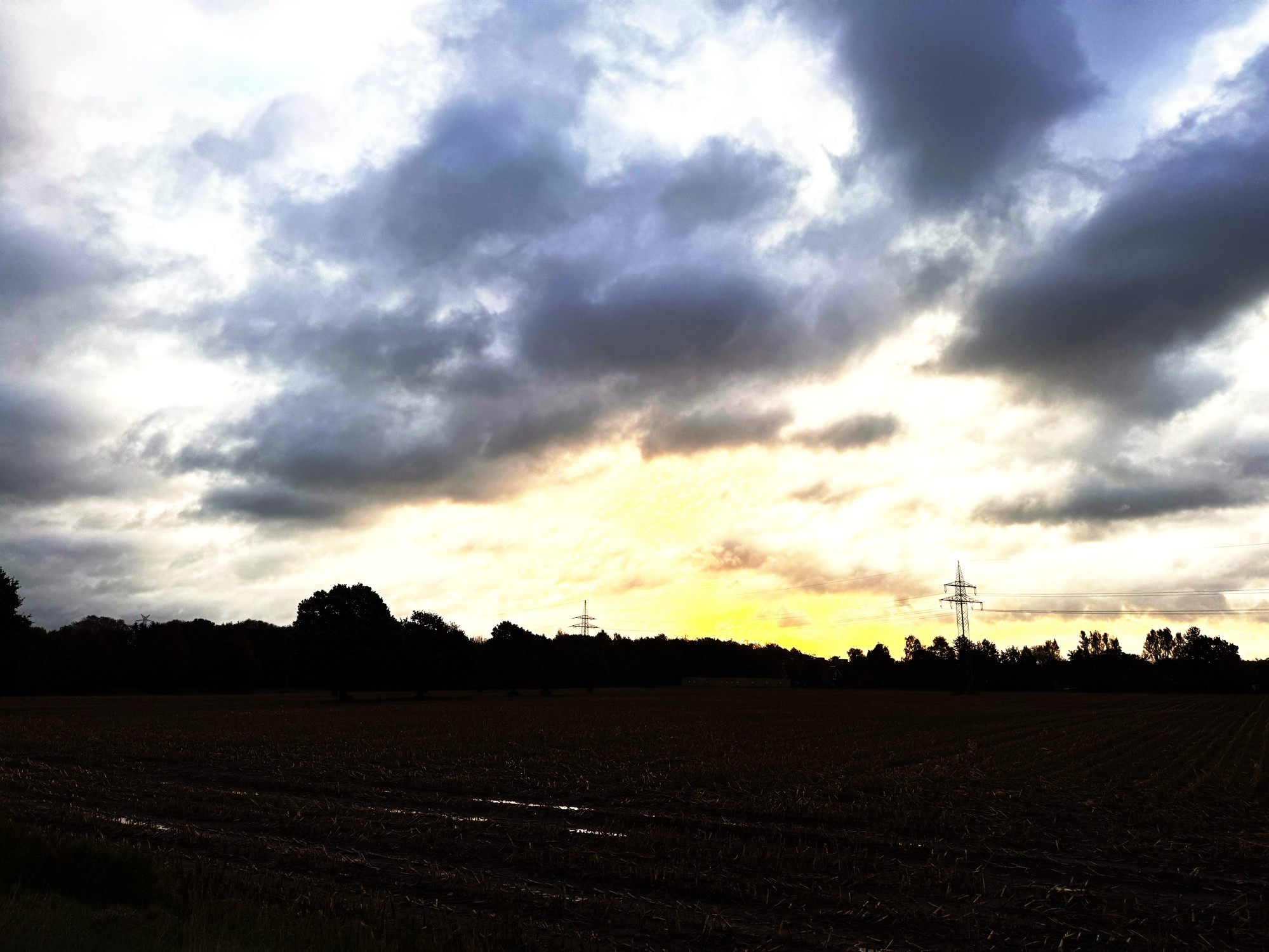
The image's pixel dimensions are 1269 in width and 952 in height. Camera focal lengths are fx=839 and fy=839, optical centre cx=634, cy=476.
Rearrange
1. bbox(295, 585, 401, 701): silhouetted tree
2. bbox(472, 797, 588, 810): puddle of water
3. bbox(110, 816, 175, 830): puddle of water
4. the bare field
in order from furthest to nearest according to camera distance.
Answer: bbox(295, 585, 401, 701): silhouetted tree
bbox(472, 797, 588, 810): puddle of water
bbox(110, 816, 175, 830): puddle of water
the bare field

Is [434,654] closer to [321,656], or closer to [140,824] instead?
[321,656]

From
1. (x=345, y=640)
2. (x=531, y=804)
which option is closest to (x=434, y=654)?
(x=345, y=640)

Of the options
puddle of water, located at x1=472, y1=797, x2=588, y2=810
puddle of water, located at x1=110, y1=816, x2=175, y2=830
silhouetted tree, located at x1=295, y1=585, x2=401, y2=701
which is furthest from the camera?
silhouetted tree, located at x1=295, y1=585, x2=401, y2=701

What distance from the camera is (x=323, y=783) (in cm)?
2750

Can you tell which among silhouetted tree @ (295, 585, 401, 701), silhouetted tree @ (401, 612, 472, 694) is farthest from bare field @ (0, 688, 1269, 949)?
silhouetted tree @ (401, 612, 472, 694)

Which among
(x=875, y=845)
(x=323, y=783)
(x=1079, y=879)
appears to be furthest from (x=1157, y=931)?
(x=323, y=783)

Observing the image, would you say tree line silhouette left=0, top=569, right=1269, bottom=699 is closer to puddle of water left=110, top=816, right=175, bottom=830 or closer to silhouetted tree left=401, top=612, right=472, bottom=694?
silhouetted tree left=401, top=612, right=472, bottom=694

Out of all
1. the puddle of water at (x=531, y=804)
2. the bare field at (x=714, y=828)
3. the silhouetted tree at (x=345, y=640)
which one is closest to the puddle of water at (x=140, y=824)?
the bare field at (x=714, y=828)

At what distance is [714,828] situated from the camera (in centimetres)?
1986

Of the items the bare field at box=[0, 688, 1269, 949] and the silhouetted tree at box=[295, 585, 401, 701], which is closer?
the bare field at box=[0, 688, 1269, 949]

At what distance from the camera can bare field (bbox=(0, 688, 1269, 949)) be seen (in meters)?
12.8

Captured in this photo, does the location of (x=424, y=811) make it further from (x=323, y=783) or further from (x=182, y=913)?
(x=182, y=913)

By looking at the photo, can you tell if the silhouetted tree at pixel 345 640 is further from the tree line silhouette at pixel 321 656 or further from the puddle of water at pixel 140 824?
the puddle of water at pixel 140 824

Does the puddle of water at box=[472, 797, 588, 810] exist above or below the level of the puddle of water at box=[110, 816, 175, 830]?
below
